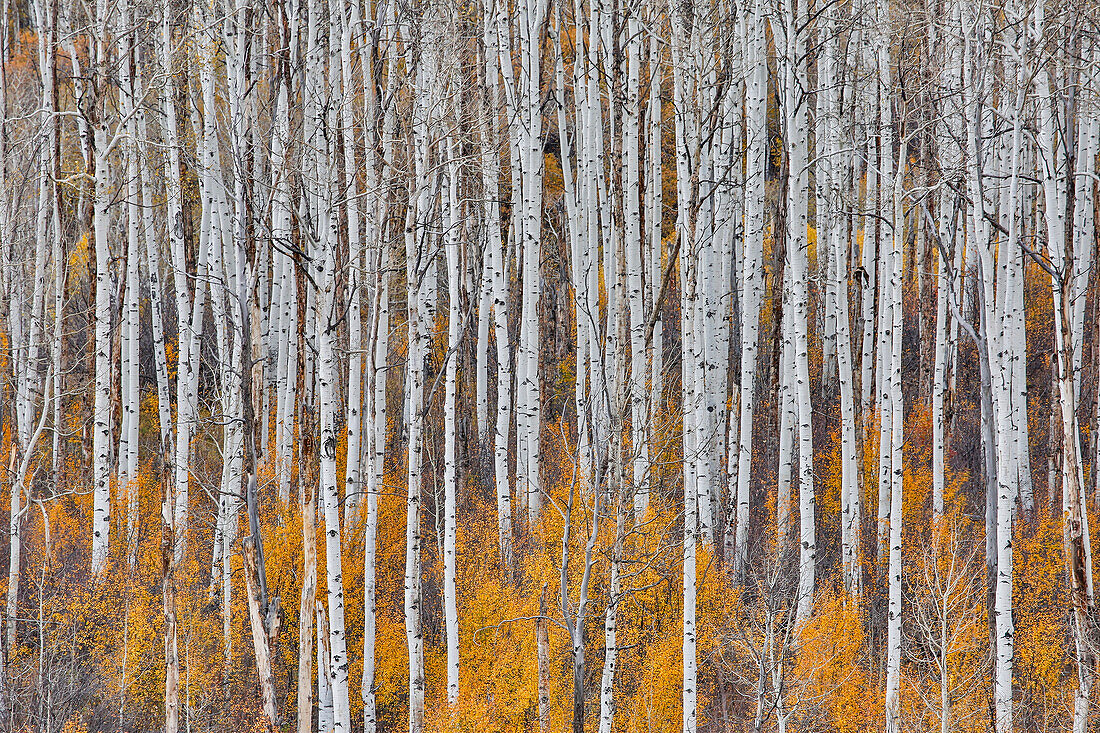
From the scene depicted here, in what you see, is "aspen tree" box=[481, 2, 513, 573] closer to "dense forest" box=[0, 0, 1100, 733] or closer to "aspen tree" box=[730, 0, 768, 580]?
"dense forest" box=[0, 0, 1100, 733]

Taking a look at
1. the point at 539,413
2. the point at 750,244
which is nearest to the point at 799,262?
the point at 750,244

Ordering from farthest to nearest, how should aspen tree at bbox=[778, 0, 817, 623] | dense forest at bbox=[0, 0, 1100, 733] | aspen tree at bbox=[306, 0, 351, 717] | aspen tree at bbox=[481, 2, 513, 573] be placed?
aspen tree at bbox=[481, 2, 513, 573]
aspen tree at bbox=[778, 0, 817, 623]
dense forest at bbox=[0, 0, 1100, 733]
aspen tree at bbox=[306, 0, 351, 717]

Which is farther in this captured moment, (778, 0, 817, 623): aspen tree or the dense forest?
Result: (778, 0, 817, 623): aspen tree

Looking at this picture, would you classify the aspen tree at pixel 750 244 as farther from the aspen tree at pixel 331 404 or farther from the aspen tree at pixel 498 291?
the aspen tree at pixel 331 404

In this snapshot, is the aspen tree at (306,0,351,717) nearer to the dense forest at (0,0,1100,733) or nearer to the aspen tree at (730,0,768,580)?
the dense forest at (0,0,1100,733)

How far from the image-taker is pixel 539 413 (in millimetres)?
12539

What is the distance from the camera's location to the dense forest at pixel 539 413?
9.83m

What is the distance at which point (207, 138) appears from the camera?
10.5 meters

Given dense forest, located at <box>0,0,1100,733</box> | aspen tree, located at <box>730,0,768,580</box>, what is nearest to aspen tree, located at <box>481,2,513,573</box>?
dense forest, located at <box>0,0,1100,733</box>

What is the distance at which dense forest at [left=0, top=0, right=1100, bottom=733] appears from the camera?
9.83m

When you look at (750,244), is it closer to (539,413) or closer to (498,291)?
(498,291)

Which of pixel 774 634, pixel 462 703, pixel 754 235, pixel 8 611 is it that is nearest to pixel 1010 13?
pixel 754 235

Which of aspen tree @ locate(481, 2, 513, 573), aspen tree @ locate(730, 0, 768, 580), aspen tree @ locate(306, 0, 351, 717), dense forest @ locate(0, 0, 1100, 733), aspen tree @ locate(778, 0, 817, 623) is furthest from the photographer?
aspen tree @ locate(481, 2, 513, 573)

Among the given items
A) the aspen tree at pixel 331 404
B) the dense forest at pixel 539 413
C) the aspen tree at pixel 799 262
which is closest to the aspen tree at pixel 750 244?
the dense forest at pixel 539 413
